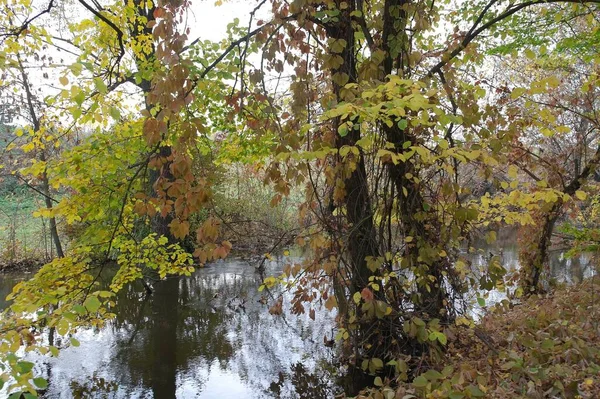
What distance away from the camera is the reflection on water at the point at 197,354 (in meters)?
5.73

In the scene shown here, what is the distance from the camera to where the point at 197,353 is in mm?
6781

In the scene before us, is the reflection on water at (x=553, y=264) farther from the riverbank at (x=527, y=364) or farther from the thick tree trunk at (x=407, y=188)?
the thick tree trunk at (x=407, y=188)

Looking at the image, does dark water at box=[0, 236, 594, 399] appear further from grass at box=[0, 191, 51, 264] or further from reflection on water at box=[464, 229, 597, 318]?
grass at box=[0, 191, 51, 264]

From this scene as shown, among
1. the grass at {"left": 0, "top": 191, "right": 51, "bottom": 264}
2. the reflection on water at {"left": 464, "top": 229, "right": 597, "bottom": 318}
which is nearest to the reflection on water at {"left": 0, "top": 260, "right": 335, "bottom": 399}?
the reflection on water at {"left": 464, "top": 229, "right": 597, "bottom": 318}

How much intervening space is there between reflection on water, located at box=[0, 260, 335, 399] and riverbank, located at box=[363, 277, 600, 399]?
89.6 inches

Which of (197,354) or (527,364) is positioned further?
(197,354)

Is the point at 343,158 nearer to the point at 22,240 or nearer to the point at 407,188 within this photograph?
the point at 407,188

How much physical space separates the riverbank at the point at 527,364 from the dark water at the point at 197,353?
0.82m

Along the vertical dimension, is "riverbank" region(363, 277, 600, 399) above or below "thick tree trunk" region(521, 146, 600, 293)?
below

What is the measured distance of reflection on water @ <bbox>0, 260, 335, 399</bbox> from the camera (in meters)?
5.73

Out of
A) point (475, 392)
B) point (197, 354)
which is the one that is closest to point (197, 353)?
point (197, 354)

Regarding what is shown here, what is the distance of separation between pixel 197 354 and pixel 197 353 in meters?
0.04

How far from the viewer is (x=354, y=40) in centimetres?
351

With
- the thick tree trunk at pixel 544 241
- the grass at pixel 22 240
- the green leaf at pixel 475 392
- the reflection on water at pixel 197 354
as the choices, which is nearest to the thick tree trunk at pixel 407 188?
the green leaf at pixel 475 392
